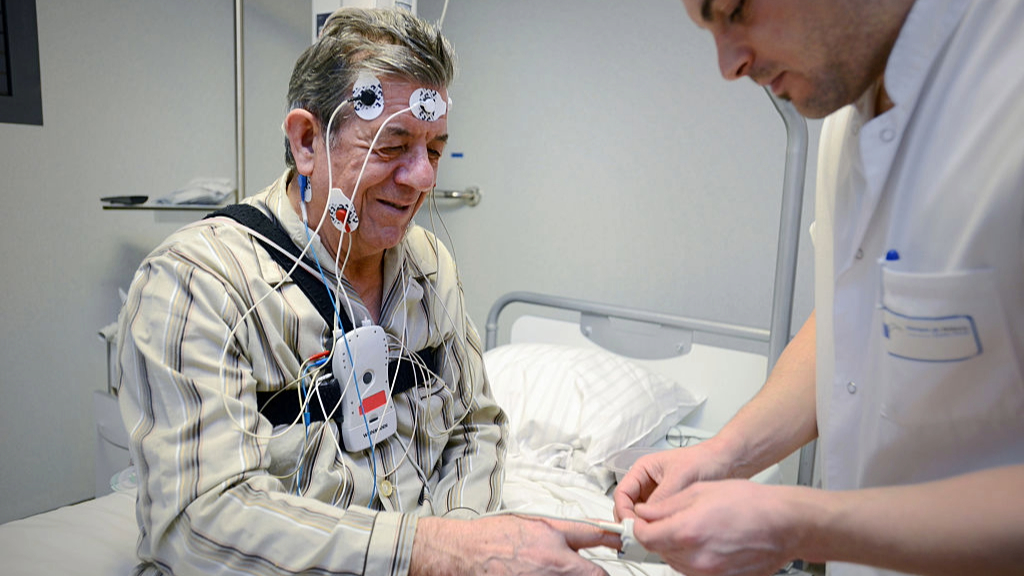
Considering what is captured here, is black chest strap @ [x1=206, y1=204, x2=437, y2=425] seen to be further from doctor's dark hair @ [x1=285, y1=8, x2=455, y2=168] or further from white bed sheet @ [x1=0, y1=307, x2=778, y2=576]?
white bed sheet @ [x1=0, y1=307, x2=778, y2=576]

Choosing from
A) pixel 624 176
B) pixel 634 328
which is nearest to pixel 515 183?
pixel 624 176

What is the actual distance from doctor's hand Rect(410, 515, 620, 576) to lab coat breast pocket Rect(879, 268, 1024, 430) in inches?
17.3

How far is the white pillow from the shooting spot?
1951 mm

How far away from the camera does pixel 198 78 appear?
2773mm

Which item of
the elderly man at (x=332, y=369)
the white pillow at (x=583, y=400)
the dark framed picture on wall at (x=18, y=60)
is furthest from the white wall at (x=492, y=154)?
the elderly man at (x=332, y=369)

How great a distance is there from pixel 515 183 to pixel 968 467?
2470mm

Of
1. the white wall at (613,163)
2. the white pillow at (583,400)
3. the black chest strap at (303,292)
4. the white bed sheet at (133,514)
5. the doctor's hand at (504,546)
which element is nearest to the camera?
the doctor's hand at (504,546)

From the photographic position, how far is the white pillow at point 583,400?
1.95 meters

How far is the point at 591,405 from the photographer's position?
2016 mm

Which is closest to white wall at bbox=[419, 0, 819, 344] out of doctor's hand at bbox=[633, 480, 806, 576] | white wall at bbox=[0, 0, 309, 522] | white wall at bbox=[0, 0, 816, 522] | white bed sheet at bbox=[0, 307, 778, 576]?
white wall at bbox=[0, 0, 816, 522]

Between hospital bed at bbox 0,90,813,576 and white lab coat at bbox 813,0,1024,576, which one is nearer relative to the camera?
white lab coat at bbox 813,0,1024,576

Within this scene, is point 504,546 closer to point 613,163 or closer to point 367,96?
point 367,96

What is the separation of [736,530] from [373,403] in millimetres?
726

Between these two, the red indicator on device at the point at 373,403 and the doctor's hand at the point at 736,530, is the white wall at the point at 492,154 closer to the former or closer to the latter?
the red indicator on device at the point at 373,403
